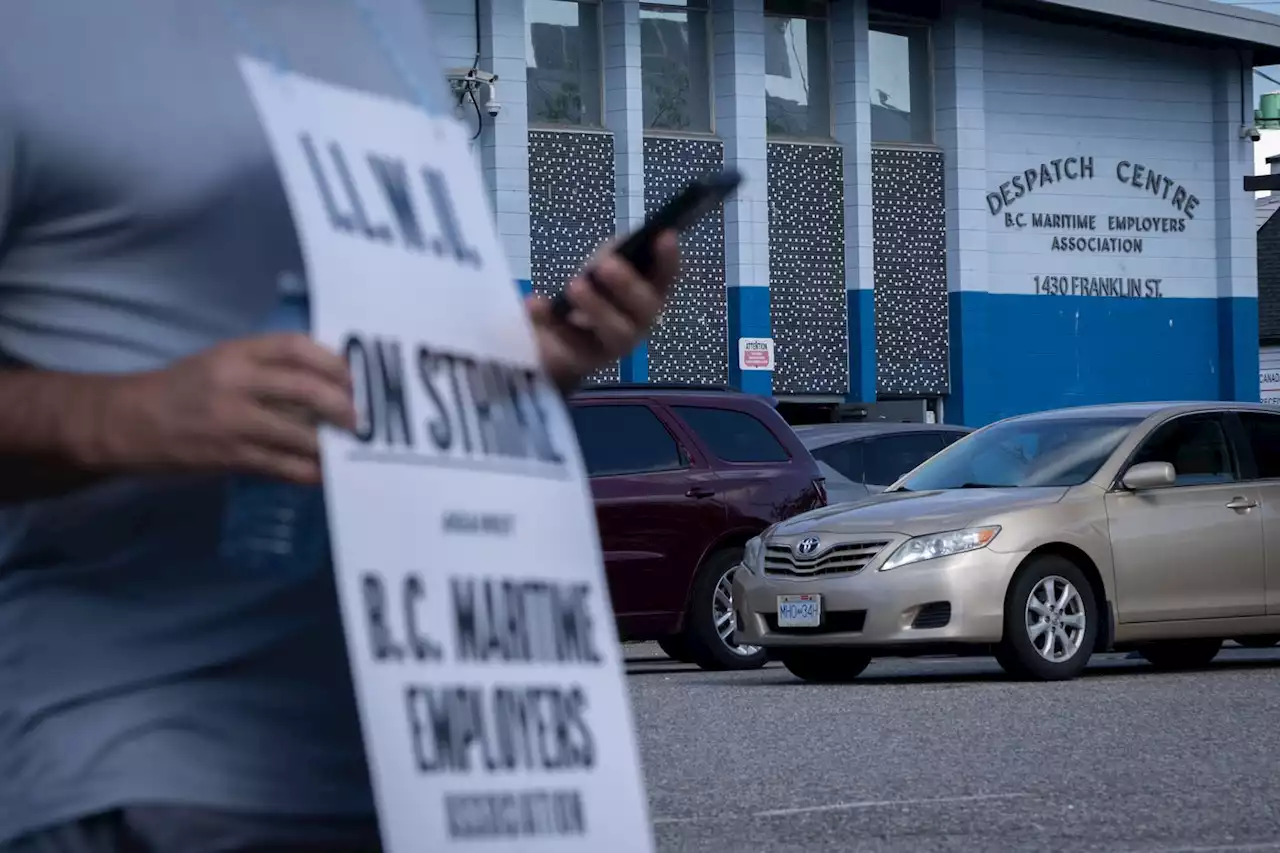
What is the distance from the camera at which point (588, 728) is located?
201 centimetres

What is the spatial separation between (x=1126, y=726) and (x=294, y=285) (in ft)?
30.4

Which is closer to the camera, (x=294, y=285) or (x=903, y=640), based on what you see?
(x=294, y=285)

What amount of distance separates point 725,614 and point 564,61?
16653mm

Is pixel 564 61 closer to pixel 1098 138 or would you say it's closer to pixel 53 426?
Answer: pixel 1098 138

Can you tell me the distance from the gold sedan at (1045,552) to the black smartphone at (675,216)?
1120 centimetres

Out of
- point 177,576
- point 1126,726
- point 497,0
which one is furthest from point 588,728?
point 497,0

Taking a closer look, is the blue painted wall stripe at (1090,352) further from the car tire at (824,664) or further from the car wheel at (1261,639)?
the car tire at (824,664)

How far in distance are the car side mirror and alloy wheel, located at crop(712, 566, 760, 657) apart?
2835 millimetres

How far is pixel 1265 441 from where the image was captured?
14852 millimetres

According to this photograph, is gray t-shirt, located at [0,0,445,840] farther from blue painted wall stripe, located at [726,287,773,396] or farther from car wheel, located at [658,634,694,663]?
blue painted wall stripe, located at [726,287,773,396]

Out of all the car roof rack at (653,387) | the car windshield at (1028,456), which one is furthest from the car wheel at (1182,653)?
the car roof rack at (653,387)

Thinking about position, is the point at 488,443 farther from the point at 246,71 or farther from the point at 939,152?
the point at 939,152

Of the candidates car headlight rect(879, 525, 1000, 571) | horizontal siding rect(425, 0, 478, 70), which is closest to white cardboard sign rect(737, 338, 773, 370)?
horizontal siding rect(425, 0, 478, 70)

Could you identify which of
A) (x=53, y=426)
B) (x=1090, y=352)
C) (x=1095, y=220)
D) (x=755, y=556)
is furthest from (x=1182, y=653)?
(x=1095, y=220)
